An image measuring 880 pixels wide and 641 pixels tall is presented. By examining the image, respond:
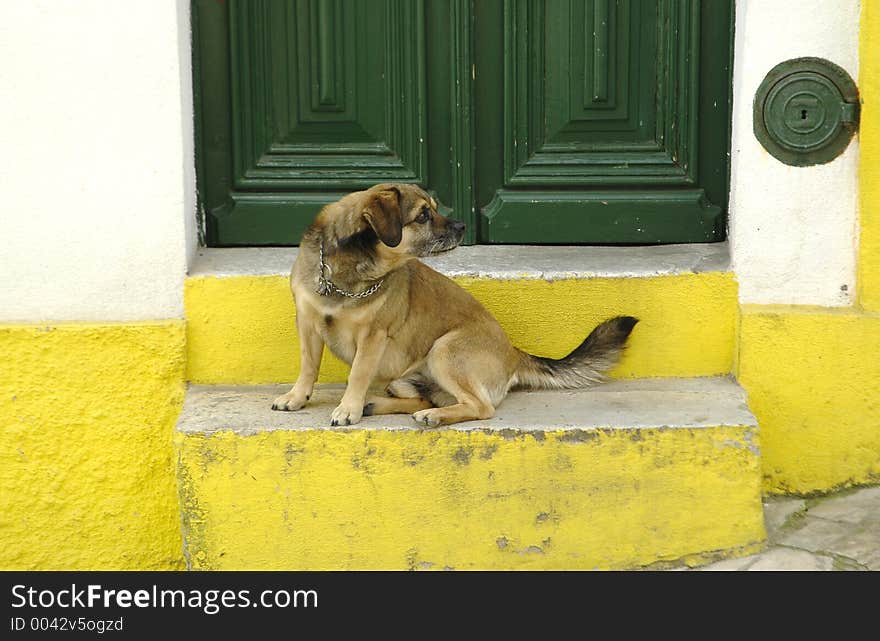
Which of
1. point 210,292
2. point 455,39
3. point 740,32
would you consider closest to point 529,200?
point 455,39

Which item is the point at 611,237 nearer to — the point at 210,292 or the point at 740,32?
the point at 740,32

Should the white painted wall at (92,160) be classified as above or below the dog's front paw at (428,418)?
above

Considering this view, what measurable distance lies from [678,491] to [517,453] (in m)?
0.62

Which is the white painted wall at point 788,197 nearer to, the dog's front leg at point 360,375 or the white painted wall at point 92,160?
the dog's front leg at point 360,375

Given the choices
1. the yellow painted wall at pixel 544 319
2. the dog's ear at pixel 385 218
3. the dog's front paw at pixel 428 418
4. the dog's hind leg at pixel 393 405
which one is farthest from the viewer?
the yellow painted wall at pixel 544 319

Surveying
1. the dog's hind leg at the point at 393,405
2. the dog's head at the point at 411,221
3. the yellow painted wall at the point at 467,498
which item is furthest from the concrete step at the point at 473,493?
the dog's head at the point at 411,221

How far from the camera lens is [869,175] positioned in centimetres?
476

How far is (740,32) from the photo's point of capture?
494cm

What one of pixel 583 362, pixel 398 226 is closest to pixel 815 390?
pixel 583 362

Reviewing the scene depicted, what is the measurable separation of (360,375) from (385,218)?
0.62 metres

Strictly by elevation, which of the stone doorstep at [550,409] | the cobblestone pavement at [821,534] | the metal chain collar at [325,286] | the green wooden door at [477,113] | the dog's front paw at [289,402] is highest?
the green wooden door at [477,113]

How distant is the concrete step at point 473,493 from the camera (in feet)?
14.5

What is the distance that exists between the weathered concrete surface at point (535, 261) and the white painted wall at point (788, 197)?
206 mm

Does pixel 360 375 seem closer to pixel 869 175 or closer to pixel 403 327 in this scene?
pixel 403 327
